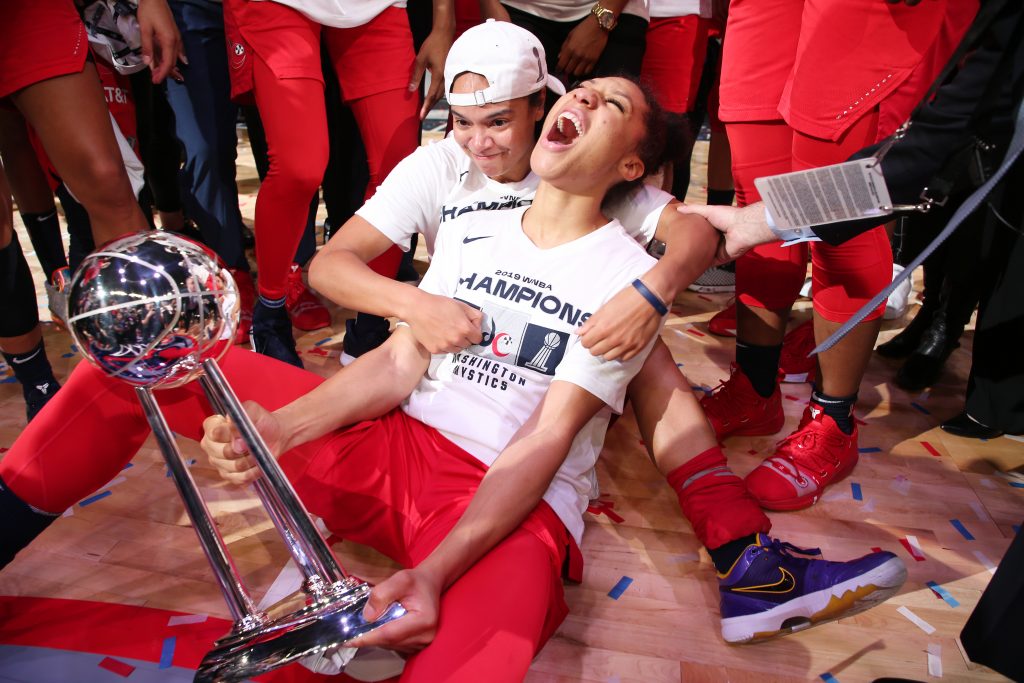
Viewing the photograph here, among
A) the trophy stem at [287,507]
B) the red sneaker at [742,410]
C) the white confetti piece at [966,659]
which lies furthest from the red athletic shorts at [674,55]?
the trophy stem at [287,507]

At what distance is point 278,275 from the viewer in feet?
6.46

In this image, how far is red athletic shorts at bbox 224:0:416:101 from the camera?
5.70ft

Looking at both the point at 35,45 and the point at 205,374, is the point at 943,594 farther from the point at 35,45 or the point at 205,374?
the point at 35,45

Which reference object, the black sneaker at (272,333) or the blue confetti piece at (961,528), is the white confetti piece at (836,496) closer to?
→ the blue confetti piece at (961,528)

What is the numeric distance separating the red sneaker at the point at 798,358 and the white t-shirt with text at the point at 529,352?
102 centimetres

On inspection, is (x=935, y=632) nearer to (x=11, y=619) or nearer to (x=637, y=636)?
(x=637, y=636)

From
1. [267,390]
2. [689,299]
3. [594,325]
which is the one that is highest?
[594,325]

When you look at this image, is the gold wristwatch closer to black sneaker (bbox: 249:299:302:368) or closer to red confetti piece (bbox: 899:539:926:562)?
black sneaker (bbox: 249:299:302:368)

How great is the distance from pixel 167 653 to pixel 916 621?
128cm

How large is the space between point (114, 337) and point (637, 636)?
964mm

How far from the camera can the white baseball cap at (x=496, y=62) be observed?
1.38 metres

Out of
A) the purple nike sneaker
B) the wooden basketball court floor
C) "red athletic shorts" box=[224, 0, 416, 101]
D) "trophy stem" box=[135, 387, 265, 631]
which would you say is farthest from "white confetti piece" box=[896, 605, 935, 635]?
"red athletic shorts" box=[224, 0, 416, 101]

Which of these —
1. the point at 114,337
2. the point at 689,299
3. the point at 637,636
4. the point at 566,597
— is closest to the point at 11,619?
the point at 114,337

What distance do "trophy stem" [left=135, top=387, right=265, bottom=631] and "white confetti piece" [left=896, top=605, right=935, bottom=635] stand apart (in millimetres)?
1129
